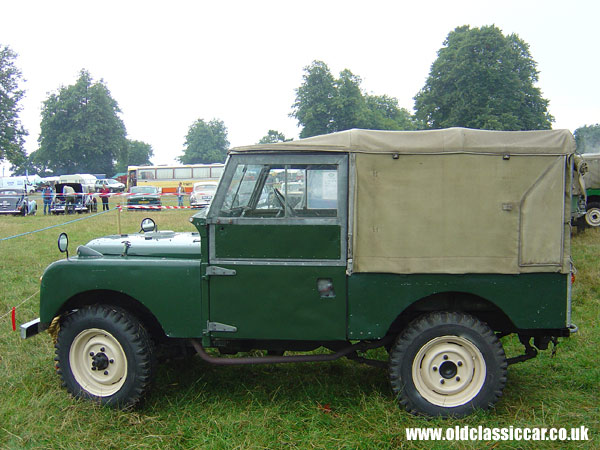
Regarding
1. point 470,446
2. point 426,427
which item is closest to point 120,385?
point 426,427

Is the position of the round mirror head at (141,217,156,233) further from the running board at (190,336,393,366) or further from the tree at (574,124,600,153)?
the tree at (574,124,600,153)

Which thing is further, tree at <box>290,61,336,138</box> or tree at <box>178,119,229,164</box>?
tree at <box>178,119,229,164</box>

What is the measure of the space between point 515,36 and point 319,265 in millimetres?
44944

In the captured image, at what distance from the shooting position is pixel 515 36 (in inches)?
1662

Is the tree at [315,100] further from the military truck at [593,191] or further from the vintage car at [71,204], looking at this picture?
the military truck at [593,191]

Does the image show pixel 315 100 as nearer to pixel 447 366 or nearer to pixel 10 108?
pixel 10 108

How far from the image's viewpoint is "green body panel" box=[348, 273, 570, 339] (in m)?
3.85

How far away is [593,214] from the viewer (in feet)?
49.3

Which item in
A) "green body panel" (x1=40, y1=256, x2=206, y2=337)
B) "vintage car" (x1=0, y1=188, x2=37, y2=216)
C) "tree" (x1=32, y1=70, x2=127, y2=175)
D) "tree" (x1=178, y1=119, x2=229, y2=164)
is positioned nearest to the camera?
"green body panel" (x1=40, y1=256, x2=206, y2=337)

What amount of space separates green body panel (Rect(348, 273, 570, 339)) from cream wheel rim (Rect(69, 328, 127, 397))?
1.91 metres

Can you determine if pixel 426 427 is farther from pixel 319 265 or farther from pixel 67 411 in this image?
pixel 67 411

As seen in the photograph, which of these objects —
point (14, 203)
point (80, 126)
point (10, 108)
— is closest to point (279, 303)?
point (14, 203)

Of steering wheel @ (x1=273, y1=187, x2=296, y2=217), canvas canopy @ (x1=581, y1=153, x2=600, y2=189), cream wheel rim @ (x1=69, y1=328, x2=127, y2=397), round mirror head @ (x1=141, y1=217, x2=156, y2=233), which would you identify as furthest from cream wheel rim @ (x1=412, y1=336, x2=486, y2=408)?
canvas canopy @ (x1=581, y1=153, x2=600, y2=189)

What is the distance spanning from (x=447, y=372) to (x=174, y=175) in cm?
4486
